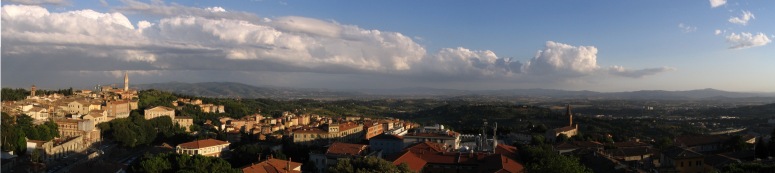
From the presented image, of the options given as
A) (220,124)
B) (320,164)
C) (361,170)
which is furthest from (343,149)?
(220,124)

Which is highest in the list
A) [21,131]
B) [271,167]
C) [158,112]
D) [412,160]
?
[158,112]

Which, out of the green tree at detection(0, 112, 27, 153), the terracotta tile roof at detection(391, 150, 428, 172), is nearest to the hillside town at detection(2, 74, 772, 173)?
the terracotta tile roof at detection(391, 150, 428, 172)

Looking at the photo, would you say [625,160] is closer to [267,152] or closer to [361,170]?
[361,170]

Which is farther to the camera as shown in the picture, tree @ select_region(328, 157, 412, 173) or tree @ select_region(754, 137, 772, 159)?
tree @ select_region(754, 137, 772, 159)

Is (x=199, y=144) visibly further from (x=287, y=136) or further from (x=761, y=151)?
(x=761, y=151)

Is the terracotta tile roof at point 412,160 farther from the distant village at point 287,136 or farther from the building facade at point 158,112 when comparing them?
the building facade at point 158,112

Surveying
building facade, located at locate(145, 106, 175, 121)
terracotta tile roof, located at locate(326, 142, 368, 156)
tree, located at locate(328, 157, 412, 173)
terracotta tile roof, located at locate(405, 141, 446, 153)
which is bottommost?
terracotta tile roof, located at locate(326, 142, 368, 156)

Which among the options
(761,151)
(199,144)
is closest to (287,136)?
(199,144)

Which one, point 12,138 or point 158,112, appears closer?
point 12,138

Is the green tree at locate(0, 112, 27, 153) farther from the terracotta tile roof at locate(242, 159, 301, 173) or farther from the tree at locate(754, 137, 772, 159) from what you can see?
the tree at locate(754, 137, 772, 159)
